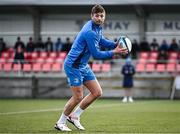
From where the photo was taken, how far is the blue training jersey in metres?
12.0

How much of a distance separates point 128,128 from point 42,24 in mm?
25292

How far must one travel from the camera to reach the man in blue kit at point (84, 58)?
1205 centimetres

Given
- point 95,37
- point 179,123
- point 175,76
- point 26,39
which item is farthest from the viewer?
point 26,39

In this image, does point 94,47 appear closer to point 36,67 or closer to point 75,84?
point 75,84

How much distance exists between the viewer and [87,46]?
12289 millimetres

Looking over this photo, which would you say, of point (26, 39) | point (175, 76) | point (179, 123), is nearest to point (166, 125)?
point (179, 123)

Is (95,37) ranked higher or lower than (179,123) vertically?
higher

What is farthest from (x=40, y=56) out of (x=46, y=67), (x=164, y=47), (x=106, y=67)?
(x=164, y=47)

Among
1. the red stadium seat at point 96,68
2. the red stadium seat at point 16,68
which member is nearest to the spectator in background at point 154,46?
the red stadium seat at point 96,68

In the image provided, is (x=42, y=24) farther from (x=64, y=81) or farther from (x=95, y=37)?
(x=95, y=37)

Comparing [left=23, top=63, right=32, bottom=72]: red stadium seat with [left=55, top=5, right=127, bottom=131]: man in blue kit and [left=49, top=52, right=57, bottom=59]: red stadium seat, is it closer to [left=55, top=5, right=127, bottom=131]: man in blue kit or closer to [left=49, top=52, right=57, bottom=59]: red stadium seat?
[left=49, top=52, right=57, bottom=59]: red stadium seat

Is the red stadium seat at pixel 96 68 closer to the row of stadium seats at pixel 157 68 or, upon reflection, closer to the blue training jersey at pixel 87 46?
the row of stadium seats at pixel 157 68

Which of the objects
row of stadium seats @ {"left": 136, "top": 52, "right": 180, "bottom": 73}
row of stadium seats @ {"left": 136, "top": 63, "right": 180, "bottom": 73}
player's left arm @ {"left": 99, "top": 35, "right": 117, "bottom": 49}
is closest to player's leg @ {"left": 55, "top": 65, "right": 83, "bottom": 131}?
player's left arm @ {"left": 99, "top": 35, "right": 117, "bottom": 49}

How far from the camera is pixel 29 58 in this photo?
34.1 m
